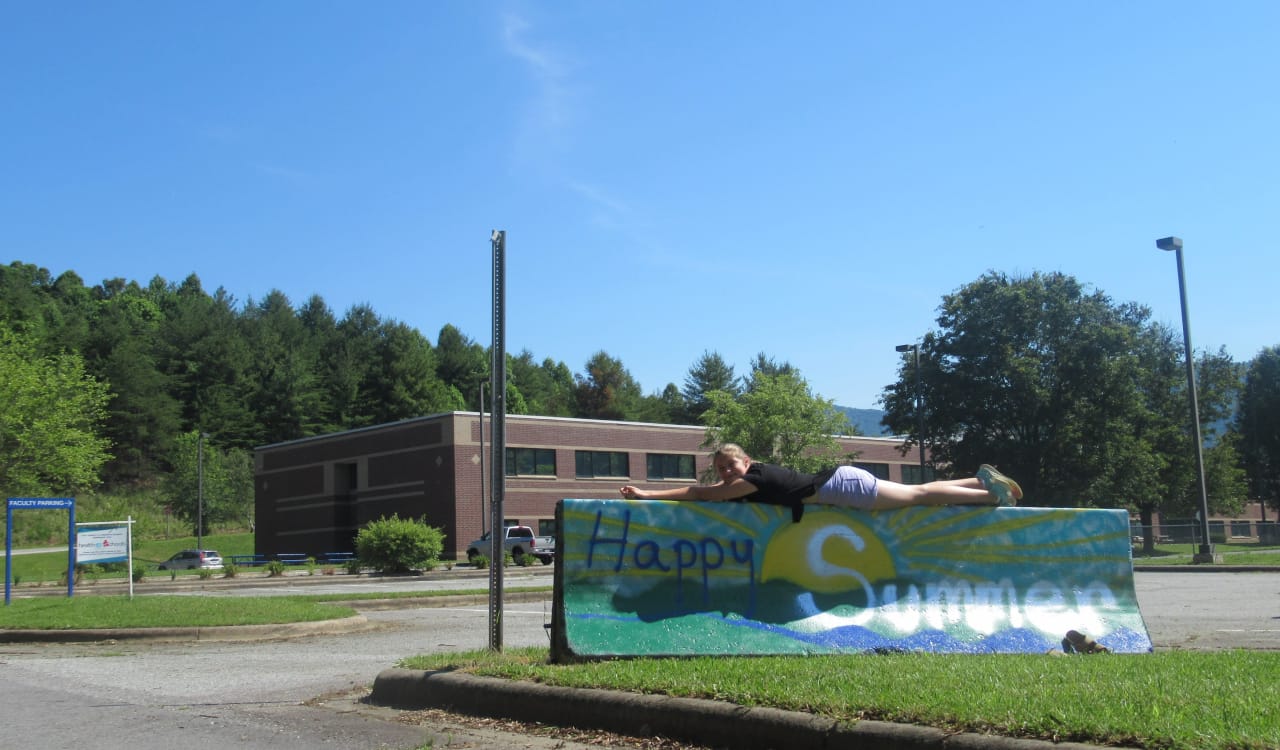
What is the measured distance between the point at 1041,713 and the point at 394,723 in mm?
3901

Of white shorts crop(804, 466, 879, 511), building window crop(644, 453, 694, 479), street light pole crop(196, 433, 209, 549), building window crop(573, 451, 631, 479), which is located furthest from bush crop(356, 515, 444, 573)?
white shorts crop(804, 466, 879, 511)

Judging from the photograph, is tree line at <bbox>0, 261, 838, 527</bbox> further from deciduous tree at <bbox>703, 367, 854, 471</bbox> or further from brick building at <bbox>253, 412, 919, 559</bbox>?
deciduous tree at <bbox>703, 367, 854, 471</bbox>

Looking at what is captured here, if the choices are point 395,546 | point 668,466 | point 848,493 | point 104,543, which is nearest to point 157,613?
point 104,543

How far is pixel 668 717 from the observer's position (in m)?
5.66

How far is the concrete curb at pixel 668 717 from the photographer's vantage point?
475 cm

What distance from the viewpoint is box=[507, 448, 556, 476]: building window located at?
58106mm

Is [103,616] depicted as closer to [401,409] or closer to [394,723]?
[394,723]

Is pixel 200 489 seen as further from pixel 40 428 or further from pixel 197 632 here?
pixel 197 632

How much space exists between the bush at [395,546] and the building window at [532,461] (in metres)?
20.3

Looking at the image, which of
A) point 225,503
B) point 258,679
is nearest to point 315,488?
point 225,503

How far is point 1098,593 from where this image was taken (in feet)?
26.7

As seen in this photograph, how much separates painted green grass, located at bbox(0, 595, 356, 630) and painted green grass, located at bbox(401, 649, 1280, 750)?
325 inches

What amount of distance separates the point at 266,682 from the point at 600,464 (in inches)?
2063

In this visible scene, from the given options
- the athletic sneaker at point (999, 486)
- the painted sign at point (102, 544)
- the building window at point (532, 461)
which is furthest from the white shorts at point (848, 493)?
the building window at point (532, 461)
